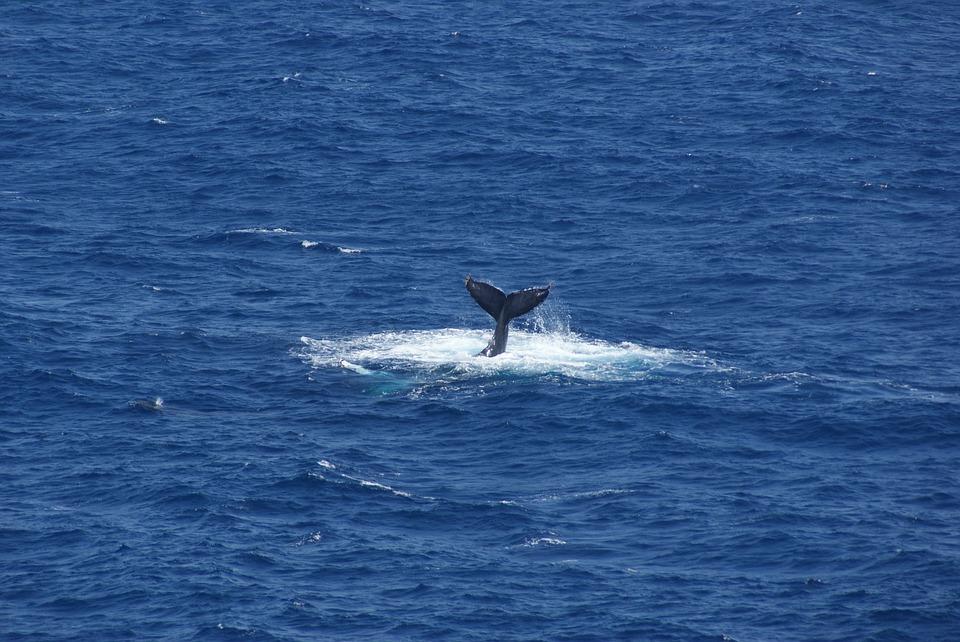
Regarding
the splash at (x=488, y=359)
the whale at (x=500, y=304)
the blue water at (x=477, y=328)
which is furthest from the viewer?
the whale at (x=500, y=304)

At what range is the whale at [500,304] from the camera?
54969 mm

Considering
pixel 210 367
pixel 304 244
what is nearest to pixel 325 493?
pixel 210 367

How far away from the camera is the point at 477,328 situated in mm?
60375

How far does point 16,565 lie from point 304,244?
3100 cm

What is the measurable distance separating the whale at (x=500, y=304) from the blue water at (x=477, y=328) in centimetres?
130

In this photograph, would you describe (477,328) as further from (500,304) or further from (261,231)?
(261,231)

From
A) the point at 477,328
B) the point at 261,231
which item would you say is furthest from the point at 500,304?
the point at 261,231

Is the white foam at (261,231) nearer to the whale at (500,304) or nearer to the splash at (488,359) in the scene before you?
the splash at (488,359)

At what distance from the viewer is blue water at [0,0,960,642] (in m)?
39.6

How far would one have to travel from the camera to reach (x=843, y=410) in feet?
165

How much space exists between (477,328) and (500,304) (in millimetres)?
4925

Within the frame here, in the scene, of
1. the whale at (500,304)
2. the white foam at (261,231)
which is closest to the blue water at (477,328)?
the white foam at (261,231)

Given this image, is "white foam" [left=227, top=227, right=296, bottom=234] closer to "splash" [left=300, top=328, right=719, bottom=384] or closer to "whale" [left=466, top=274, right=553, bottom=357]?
"splash" [left=300, top=328, right=719, bottom=384]

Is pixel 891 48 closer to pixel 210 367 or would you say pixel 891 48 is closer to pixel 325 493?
pixel 210 367
